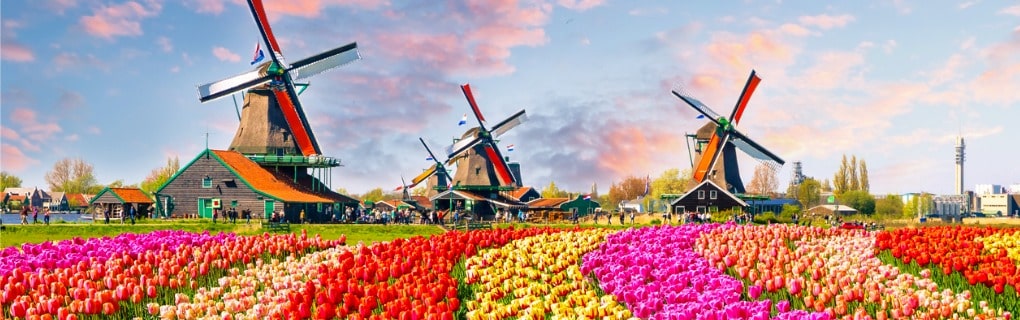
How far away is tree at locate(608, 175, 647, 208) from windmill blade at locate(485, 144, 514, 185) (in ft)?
242

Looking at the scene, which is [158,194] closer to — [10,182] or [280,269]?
[280,269]

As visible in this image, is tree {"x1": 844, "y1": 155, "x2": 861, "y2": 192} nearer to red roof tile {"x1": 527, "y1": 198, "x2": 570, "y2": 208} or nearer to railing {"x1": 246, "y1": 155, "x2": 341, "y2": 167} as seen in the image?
red roof tile {"x1": 527, "y1": 198, "x2": 570, "y2": 208}

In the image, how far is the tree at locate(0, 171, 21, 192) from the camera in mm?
155075

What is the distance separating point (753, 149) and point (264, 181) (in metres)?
36.4

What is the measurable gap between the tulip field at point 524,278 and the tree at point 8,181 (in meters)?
157

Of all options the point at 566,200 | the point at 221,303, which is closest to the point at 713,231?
the point at 221,303

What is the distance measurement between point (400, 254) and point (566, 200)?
3105 inches

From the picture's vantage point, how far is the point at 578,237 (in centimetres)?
1678

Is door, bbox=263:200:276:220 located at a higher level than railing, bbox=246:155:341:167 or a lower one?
lower

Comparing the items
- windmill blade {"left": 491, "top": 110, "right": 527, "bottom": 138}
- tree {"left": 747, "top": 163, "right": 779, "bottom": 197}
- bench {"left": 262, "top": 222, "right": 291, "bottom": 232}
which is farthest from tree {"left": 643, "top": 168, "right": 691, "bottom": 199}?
Answer: bench {"left": 262, "top": 222, "right": 291, "bottom": 232}

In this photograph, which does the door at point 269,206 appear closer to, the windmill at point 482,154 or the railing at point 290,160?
the railing at point 290,160

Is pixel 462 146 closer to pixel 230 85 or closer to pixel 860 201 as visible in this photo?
pixel 230 85

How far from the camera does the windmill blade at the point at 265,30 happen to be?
55469mm

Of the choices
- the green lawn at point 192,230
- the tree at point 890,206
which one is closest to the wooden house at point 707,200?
the green lawn at point 192,230
